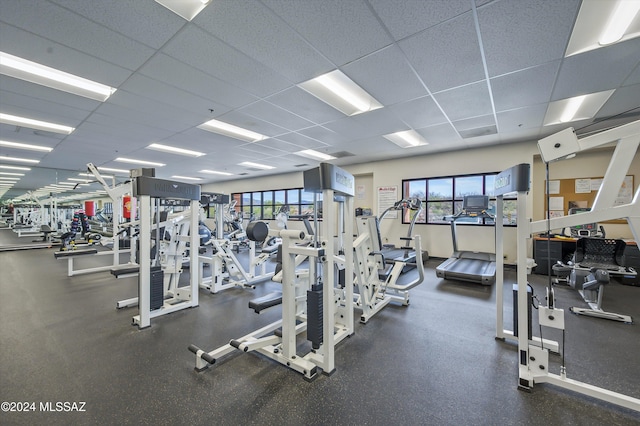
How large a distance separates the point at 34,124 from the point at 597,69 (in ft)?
25.9

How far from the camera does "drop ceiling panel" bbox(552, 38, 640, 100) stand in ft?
7.79

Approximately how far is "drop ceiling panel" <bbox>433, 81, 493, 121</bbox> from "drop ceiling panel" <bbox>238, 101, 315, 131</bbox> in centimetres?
206

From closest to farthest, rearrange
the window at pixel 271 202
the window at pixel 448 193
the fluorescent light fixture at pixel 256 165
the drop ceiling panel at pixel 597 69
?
1. the drop ceiling panel at pixel 597 69
2. the window at pixel 448 193
3. the fluorescent light fixture at pixel 256 165
4. the window at pixel 271 202

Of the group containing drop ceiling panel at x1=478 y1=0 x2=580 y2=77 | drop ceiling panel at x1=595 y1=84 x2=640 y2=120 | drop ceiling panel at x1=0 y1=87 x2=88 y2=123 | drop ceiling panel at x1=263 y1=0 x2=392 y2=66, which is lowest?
drop ceiling panel at x1=595 y1=84 x2=640 y2=120

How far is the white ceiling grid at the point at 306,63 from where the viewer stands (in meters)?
1.96

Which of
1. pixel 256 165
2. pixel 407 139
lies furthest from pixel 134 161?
pixel 407 139

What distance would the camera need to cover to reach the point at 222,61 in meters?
2.58

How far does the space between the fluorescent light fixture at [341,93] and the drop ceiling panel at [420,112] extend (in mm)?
389

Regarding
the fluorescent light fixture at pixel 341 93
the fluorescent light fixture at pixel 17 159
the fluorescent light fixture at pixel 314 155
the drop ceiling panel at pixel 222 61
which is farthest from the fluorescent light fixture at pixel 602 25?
the fluorescent light fixture at pixel 17 159

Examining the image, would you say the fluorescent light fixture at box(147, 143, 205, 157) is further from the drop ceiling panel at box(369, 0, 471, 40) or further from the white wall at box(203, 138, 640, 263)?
the drop ceiling panel at box(369, 0, 471, 40)

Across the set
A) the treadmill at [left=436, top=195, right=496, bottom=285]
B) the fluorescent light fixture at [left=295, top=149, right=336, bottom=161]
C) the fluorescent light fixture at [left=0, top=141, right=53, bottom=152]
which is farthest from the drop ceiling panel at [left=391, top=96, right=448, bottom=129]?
the fluorescent light fixture at [left=0, top=141, right=53, bottom=152]

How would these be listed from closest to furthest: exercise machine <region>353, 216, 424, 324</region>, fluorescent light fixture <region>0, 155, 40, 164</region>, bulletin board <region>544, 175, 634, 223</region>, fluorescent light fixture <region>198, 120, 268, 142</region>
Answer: exercise machine <region>353, 216, 424, 324</region>, fluorescent light fixture <region>198, 120, 268, 142</region>, bulletin board <region>544, 175, 634, 223</region>, fluorescent light fixture <region>0, 155, 40, 164</region>

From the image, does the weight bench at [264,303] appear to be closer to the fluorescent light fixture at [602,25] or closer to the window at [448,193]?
the fluorescent light fixture at [602,25]

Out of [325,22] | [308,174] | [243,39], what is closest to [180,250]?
[308,174]
